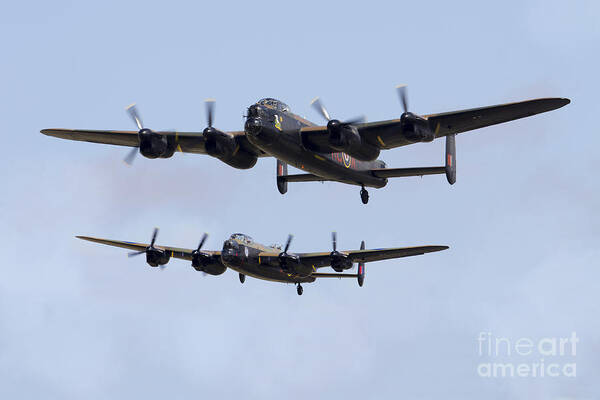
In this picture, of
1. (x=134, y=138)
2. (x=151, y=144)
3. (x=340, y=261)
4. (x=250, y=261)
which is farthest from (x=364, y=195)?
(x=250, y=261)

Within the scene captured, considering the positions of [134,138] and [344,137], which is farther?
[134,138]

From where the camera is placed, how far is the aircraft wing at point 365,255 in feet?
170

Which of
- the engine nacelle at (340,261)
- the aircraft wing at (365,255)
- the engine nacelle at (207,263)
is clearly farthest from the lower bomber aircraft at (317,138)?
the engine nacelle at (207,263)

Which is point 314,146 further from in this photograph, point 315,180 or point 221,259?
point 221,259

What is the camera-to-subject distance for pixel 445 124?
4091 centimetres

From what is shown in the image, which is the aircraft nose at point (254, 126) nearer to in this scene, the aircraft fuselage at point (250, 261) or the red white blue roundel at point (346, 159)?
the red white blue roundel at point (346, 159)

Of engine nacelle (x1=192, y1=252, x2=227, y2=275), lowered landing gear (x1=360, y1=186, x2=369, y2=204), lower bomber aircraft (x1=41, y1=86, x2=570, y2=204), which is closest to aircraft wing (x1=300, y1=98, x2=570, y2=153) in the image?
lower bomber aircraft (x1=41, y1=86, x2=570, y2=204)

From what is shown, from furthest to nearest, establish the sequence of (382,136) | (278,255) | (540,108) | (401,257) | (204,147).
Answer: (278,255)
(401,257)
(204,147)
(382,136)
(540,108)

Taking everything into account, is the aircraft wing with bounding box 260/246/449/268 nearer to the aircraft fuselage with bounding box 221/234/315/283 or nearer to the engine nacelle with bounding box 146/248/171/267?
the aircraft fuselage with bounding box 221/234/315/283

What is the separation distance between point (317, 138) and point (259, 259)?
1929 centimetres

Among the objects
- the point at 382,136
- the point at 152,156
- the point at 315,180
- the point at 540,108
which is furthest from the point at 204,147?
the point at 540,108

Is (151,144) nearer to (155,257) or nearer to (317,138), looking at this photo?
(317,138)

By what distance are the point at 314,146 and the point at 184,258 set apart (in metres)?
23.5

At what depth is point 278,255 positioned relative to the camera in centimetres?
6006
